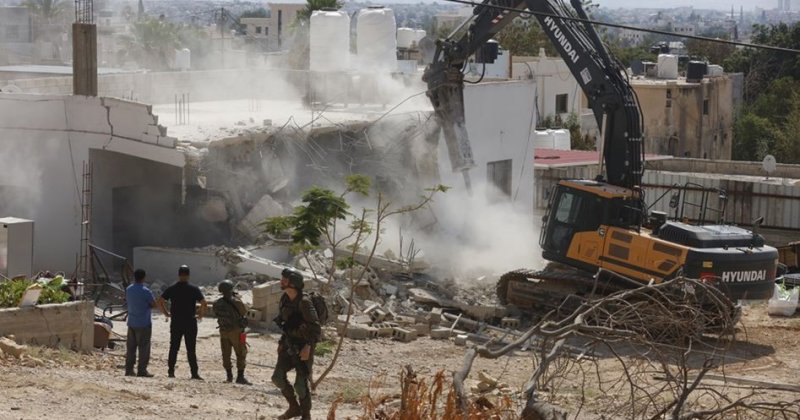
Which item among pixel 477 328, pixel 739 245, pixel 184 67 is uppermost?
pixel 184 67

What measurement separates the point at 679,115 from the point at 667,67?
4.26m

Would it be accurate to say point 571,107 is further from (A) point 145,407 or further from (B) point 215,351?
(A) point 145,407

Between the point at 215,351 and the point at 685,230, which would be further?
the point at 685,230

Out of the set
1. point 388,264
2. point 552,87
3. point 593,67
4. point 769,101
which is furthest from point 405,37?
point 769,101

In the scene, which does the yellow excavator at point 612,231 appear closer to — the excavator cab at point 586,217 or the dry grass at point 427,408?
the excavator cab at point 586,217

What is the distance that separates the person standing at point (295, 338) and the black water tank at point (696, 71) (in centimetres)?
4899

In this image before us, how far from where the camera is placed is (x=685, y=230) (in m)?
20.7

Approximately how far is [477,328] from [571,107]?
1375 inches

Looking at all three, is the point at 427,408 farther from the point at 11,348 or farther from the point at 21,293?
the point at 21,293

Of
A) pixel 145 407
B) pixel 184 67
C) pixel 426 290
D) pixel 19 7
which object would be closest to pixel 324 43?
pixel 184 67

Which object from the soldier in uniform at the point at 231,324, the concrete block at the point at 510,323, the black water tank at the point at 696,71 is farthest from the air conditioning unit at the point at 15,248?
the black water tank at the point at 696,71

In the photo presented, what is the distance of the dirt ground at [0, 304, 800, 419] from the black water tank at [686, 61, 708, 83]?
122 ft

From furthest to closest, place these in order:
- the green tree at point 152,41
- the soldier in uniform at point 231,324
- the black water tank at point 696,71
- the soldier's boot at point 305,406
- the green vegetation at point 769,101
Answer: the green vegetation at point 769,101 < the green tree at point 152,41 < the black water tank at point 696,71 < the soldier in uniform at point 231,324 < the soldier's boot at point 305,406

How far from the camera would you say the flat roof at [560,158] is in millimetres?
37906
